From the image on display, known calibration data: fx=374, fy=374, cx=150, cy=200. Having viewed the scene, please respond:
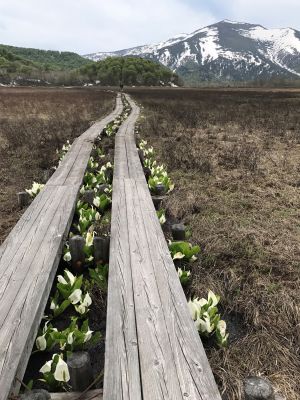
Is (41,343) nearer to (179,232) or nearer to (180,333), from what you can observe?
(180,333)

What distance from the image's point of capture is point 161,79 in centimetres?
13438

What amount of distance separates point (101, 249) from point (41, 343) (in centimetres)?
153

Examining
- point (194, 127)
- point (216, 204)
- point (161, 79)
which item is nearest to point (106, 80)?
point (161, 79)

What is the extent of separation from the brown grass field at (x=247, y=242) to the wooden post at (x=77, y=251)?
1.35 meters

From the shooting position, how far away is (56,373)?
106 inches

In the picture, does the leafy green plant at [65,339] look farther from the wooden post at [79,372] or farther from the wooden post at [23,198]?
the wooden post at [23,198]

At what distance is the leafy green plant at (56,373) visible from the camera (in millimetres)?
2695

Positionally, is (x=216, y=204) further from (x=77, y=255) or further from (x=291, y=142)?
(x=291, y=142)

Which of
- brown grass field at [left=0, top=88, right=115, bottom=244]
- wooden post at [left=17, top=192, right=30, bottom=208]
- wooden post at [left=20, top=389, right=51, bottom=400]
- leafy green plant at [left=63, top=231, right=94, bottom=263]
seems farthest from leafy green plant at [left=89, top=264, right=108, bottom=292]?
wooden post at [left=17, top=192, right=30, bottom=208]

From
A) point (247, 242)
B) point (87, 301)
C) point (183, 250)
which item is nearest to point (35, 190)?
point (183, 250)

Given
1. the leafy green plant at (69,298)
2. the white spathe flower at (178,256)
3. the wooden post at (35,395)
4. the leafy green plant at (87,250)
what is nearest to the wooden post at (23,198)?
the leafy green plant at (87,250)

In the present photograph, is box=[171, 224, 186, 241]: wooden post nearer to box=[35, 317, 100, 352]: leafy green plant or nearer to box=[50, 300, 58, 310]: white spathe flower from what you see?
box=[50, 300, 58, 310]: white spathe flower

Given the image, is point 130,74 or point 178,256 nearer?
point 178,256

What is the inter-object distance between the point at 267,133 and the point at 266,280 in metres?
11.7
